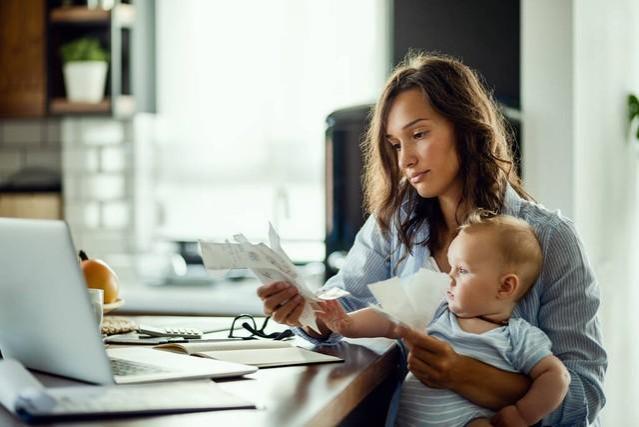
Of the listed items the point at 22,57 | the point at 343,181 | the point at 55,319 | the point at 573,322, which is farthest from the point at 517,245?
the point at 22,57

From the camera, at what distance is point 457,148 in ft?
6.73

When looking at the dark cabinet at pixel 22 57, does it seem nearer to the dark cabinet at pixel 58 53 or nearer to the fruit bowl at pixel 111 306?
the dark cabinet at pixel 58 53

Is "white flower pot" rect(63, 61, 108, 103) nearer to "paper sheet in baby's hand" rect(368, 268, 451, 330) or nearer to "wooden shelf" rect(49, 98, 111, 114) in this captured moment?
"wooden shelf" rect(49, 98, 111, 114)

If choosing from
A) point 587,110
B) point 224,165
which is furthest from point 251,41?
point 587,110

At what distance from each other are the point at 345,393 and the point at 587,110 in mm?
2218

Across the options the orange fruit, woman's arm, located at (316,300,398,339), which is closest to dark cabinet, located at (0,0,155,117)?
the orange fruit

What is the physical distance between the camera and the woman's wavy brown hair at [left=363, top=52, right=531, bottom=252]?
2035mm

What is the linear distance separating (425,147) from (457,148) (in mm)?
80

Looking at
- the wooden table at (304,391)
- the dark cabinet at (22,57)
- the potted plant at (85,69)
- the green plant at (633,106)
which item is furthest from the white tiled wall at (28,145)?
the wooden table at (304,391)

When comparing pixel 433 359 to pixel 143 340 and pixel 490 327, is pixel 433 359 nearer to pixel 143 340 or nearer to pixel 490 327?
pixel 490 327

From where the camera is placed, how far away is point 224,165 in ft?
16.3

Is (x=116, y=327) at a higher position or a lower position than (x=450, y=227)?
lower

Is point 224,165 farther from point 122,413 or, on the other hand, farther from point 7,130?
point 122,413

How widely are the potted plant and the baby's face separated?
10.9ft
